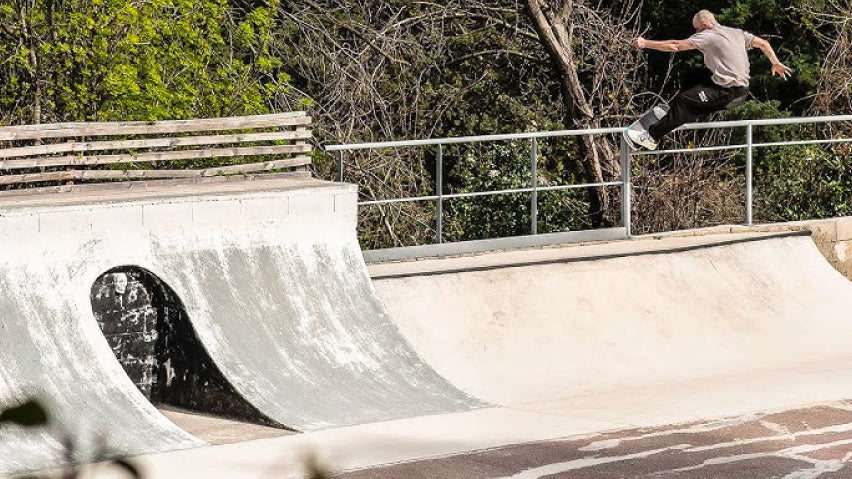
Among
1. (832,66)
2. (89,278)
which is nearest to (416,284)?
(89,278)

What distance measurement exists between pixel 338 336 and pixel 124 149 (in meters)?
2.30

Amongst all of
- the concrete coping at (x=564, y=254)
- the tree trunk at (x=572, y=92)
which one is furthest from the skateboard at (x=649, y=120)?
the tree trunk at (x=572, y=92)

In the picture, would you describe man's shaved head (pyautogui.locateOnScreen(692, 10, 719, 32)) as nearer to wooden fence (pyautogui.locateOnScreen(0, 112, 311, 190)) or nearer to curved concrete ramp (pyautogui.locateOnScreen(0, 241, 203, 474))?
wooden fence (pyautogui.locateOnScreen(0, 112, 311, 190))

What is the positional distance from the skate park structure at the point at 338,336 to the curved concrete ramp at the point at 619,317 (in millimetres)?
20

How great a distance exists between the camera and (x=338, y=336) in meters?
10.1

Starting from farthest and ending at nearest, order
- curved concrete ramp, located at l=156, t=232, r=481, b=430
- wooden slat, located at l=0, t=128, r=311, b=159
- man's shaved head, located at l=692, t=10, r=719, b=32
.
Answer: man's shaved head, located at l=692, t=10, r=719, b=32 → wooden slat, located at l=0, t=128, r=311, b=159 → curved concrete ramp, located at l=156, t=232, r=481, b=430

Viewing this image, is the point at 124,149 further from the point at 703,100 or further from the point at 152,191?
the point at 703,100

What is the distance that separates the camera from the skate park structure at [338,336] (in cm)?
873

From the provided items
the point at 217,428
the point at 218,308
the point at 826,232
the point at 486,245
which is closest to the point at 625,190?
the point at 486,245

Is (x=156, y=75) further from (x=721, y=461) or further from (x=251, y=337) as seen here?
(x=721, y=461)

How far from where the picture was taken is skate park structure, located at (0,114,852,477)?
873 centimetres

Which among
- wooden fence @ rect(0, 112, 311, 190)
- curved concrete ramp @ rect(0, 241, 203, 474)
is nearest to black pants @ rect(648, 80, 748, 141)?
wooden fence @ rect(0, 112, 311, 190)

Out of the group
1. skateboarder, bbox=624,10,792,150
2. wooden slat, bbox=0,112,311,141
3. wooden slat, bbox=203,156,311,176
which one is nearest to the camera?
wooden slat, bbox=0,112,311,141

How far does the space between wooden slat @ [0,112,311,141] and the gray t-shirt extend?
3.39 meters
